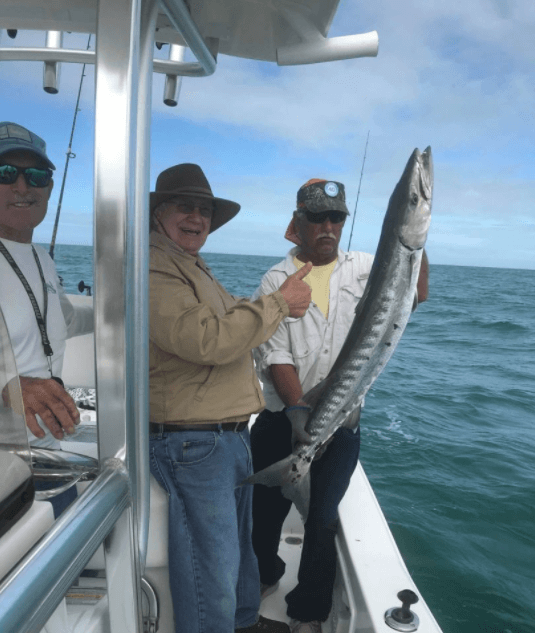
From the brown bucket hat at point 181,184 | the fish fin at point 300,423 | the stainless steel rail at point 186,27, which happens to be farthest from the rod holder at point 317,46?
the fish fin at point 300,423

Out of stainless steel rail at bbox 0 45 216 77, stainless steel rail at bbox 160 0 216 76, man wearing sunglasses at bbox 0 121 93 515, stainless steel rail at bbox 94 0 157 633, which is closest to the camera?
stainless steel rail at bbox 94 0 157 633

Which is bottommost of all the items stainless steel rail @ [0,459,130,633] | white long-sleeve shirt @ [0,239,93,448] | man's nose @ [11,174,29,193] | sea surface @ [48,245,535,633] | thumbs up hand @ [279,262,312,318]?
sea surface @ [48,245,535,633]

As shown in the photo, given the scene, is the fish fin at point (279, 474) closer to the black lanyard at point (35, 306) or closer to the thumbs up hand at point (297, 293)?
the thumbs up hand at point (297, 293)

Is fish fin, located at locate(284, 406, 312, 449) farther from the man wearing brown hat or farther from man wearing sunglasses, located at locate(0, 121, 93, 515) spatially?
man wearing sunglasses, located at locate(0, 121, 93, 515)

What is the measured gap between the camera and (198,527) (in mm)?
1938

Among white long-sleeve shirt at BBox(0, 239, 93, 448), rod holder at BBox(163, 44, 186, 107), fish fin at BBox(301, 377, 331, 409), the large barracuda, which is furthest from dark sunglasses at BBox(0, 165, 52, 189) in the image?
fish fin at BBox(301, 377, 331, 409)

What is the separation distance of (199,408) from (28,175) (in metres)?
1.02

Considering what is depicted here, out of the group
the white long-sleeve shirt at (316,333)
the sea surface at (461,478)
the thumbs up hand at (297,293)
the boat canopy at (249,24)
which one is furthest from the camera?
the sea surface at (461,478)

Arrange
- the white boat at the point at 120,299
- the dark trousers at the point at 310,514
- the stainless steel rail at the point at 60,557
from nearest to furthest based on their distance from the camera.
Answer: the stainless steel rail at the point at 60,557 < the white boat at the point at 120,299 < the dark trousers at the point at 310,514

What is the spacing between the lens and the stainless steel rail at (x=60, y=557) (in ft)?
2.19

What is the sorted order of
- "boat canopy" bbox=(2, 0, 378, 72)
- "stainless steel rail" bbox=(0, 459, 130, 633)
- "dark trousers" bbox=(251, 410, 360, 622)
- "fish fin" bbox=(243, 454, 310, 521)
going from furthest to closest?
"dark trousers" bbox=(251, 410, 360, 622) < "fish fin" bbox=(243, 454, 310, 521) < "boat canopy" bbox=(2, 0, 378, 72) < "stainless steel rail" bbox=(0, 459, 130, 633)

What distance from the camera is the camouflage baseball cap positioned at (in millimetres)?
2514

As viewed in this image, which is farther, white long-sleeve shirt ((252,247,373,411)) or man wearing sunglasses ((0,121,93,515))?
white long-sleeve shirt ((252,247,373,411))

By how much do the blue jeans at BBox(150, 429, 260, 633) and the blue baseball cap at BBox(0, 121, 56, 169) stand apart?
42.2 inches
